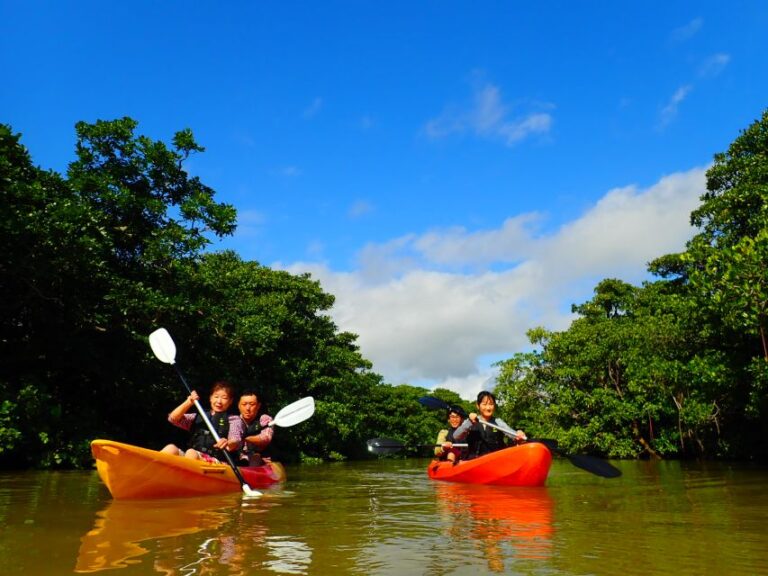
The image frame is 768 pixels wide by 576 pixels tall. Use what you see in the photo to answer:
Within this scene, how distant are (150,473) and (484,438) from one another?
461cm

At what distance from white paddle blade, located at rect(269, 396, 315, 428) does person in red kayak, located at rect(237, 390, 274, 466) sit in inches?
11.7

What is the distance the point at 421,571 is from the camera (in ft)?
8.39

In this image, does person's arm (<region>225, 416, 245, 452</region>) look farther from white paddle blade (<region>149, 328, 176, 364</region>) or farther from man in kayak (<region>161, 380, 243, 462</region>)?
white paddle blade (<region>149, 328, 176, 364</region>)

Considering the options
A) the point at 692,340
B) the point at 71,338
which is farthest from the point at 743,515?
the point at 692,340

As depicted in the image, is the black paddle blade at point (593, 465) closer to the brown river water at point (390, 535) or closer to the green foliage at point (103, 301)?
the brown river water at point (390, 535)

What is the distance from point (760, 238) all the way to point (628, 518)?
8188mm

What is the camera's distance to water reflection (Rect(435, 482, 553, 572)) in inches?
115

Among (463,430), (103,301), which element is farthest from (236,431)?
(103,301)

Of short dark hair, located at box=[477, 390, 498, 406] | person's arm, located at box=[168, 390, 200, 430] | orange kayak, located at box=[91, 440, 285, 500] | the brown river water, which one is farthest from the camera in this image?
short dark hair, located at box=[477, 390, 498, 406]

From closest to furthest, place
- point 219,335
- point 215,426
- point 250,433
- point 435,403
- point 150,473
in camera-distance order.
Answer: point 150,473, point 215,426, point 250,433, point 435,403, point 219,335

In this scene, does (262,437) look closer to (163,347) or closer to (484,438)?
(163,347)

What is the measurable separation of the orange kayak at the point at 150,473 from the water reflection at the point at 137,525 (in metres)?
0.14

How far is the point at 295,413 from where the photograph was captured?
8.08m

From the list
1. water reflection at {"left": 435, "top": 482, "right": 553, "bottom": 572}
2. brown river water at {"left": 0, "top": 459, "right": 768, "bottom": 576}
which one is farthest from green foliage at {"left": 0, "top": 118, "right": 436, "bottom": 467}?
water reflection at {"left": 435, "top": 482, "right": 553, "bottom": 572}
